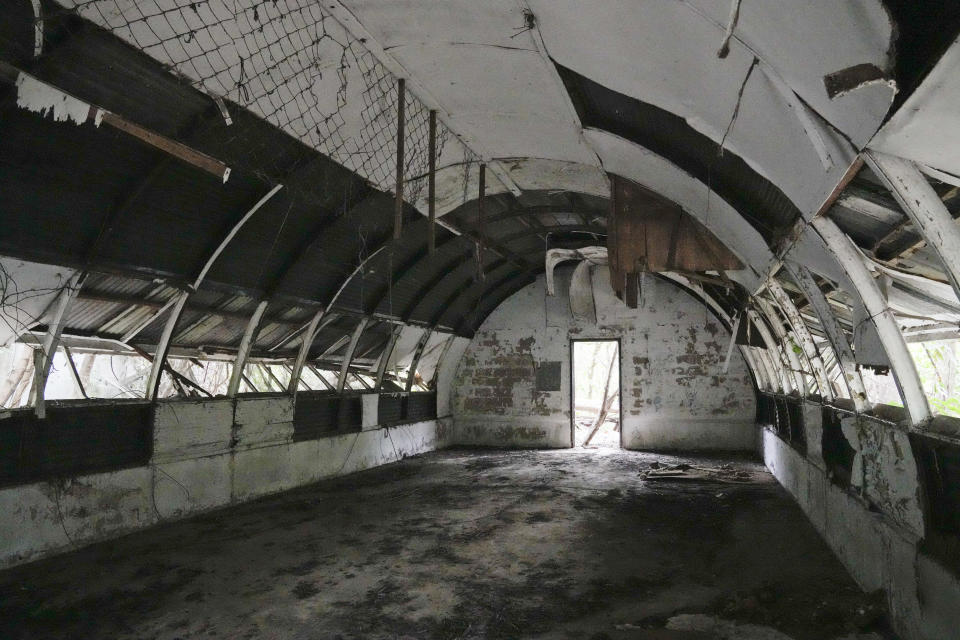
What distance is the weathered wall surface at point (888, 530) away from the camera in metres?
3.00

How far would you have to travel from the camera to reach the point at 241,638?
11.3 feet

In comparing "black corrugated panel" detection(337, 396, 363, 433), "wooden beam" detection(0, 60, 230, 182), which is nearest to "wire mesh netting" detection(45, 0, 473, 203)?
"wooden beam" detection(0, 60, 230, 182)

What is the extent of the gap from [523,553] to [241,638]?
7.82ft

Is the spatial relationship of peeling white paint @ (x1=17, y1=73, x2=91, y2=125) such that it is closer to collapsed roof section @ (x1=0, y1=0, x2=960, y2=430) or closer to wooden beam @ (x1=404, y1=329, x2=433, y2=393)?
collapsed roof section @ (x1=0, y1=0, x2=960, y2=430)

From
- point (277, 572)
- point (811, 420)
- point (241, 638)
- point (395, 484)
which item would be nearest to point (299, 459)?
point (395, 484)

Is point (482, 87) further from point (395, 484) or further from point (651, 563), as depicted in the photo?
point (395, 484)

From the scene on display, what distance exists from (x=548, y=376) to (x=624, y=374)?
5.03 ft

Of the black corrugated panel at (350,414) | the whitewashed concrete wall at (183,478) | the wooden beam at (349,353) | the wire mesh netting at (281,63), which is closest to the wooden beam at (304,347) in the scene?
the whitewashed concrete wall at (183,478)

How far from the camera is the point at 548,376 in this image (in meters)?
12.6

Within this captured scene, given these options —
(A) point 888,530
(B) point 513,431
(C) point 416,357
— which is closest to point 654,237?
(A) point 888,530

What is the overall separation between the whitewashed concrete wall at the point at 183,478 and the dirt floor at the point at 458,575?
0.21 meters

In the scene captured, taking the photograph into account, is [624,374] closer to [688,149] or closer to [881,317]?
[688,149]

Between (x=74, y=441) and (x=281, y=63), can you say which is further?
(x=74, y=441)

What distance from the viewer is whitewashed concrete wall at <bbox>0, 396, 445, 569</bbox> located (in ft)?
15.7
